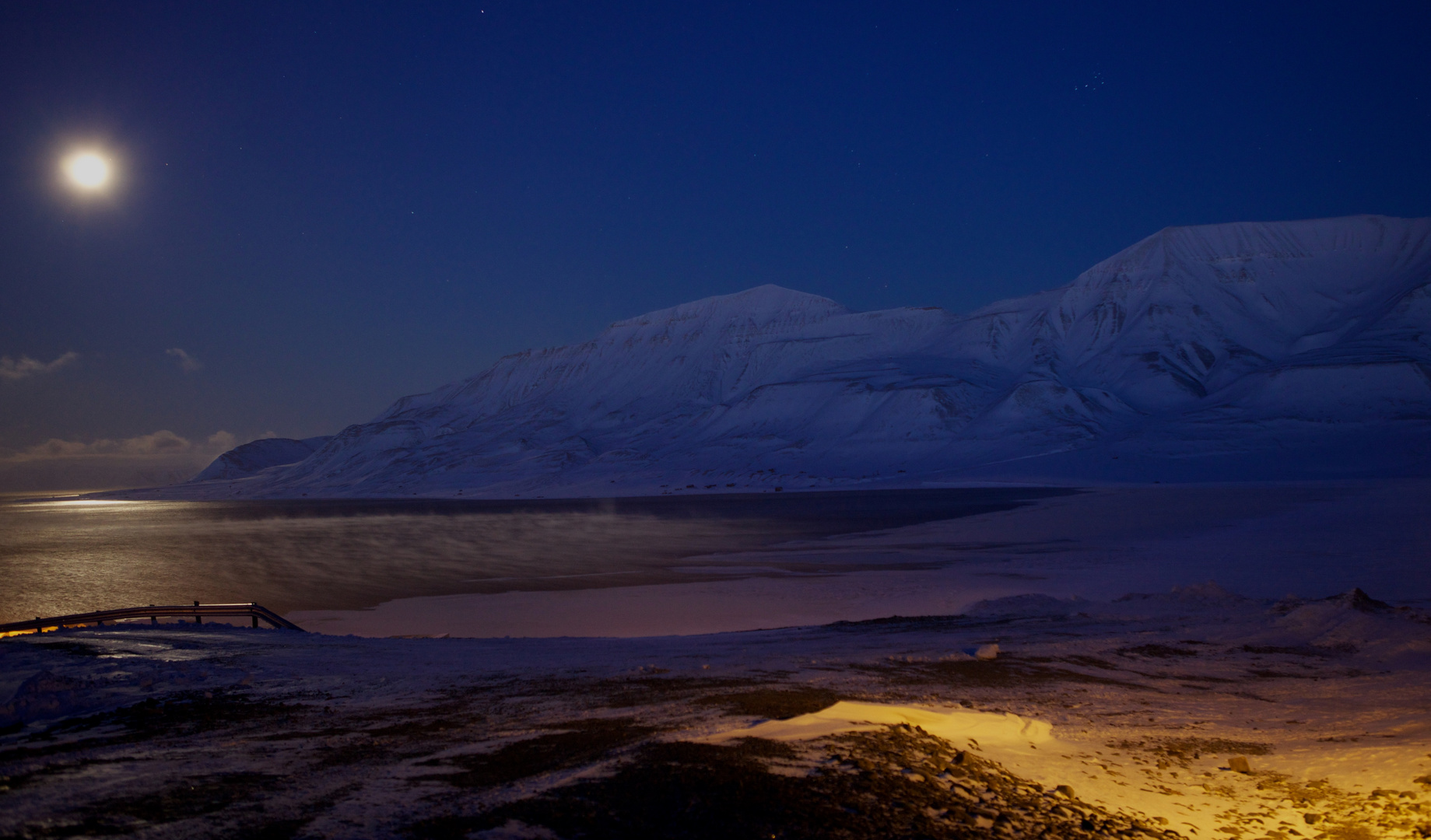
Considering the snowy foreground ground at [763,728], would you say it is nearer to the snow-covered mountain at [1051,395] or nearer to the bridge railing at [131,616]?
the bridge railing at [131,616]

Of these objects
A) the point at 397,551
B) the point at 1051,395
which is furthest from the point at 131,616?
the point at 1051,395

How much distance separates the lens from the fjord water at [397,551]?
2583 cm

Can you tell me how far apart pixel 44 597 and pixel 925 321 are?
17500 cm

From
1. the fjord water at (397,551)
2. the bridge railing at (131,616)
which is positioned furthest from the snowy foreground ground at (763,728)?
the fjord water at (397,551)

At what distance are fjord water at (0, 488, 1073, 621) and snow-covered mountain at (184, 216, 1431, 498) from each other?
146 feet

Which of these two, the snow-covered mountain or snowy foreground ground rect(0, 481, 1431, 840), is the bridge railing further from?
the snow-covered mountain

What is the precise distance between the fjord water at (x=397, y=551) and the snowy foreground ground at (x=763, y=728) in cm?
1291

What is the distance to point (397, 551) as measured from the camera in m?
39.4

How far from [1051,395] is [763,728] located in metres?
134

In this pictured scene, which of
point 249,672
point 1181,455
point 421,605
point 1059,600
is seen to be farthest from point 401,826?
point 1181,455

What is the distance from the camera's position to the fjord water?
25828 mm

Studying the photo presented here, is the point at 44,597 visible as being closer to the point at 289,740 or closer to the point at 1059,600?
the point at 289,740

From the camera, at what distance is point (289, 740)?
6523 millimetres

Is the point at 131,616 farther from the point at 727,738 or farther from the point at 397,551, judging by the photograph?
the point at 397,551
